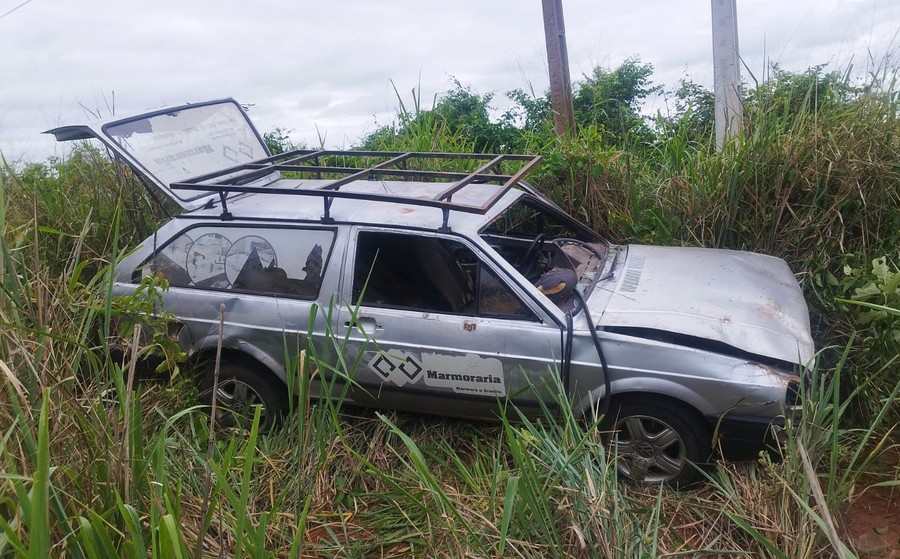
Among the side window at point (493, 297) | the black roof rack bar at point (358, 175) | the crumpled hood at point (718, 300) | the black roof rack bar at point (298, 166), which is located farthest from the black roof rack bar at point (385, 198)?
the crumpled hood at point (718, 300)

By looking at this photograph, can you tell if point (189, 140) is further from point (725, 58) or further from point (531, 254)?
point (725, 58)

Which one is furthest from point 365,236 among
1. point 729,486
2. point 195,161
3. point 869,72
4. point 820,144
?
point 869,72

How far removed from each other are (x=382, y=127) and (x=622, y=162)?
2921mm

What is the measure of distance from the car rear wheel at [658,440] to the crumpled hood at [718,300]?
39cm

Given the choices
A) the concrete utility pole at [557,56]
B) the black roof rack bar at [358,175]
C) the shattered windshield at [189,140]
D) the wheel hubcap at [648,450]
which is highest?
the concrete utility pole at [557,56]

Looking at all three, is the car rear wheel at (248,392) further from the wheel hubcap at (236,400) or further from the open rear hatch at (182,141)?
the open rear hatch at (182,141)

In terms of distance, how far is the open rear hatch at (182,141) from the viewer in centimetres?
406

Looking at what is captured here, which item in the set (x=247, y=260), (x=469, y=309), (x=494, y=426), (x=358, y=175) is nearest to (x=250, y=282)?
(x=247, y=260)

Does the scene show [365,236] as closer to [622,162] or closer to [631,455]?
[631,455]

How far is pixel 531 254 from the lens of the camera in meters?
4.07

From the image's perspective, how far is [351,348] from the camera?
11.9 feet

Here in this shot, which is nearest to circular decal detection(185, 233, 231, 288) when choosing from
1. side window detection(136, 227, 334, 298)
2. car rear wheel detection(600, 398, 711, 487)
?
side window detection(136, 227, 334, 298)

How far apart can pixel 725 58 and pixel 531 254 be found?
2641mm

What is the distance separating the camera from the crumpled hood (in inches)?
123
